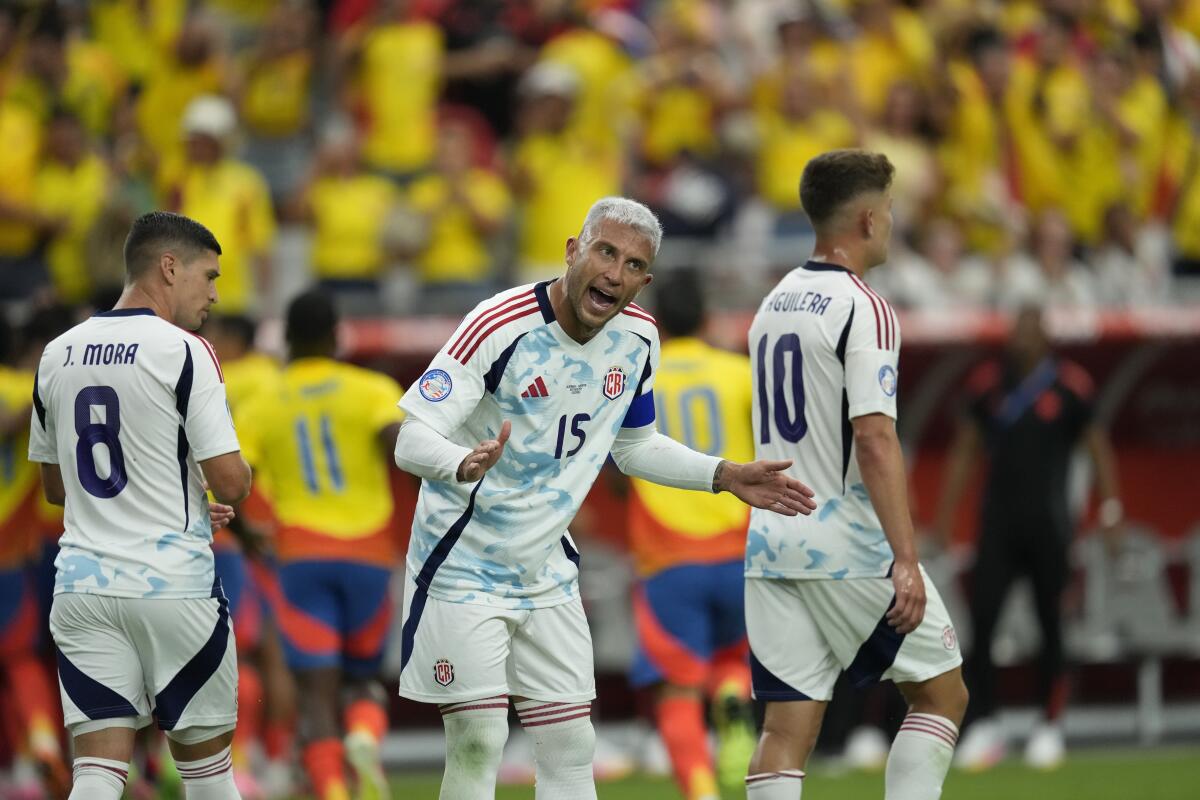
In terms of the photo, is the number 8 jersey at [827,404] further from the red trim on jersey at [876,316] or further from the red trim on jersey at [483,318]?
the red trim on jersey at [483,318]

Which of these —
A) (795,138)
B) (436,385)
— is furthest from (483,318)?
(795,138)

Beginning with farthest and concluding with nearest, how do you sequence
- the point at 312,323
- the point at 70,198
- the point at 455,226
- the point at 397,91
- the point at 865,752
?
the point at 397,91 < the point at 455,226 < the point at 70,198 < the point at 865,752 < the point at 312,323

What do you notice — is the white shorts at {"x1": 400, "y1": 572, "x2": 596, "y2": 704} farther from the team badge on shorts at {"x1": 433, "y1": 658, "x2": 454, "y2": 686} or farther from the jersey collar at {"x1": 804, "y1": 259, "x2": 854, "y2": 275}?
the jersey collar at {"x1": 804, "y1": 259, "x2": 854, "y2": 275}

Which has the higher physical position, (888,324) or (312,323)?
(312,323)

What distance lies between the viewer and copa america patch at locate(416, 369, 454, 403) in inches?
235

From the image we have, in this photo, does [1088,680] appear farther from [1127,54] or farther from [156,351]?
[156,351]

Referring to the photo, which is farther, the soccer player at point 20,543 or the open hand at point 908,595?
the soccer player at point 20,543

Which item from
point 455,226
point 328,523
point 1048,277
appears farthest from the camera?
point 1048,277

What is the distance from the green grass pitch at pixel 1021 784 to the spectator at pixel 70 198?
4041 millimetres

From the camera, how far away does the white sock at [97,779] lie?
243 inches

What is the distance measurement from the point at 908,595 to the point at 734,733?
3.31 metres

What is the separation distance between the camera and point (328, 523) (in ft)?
29.3

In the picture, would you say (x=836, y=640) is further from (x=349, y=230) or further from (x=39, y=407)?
(x=349, y=230)

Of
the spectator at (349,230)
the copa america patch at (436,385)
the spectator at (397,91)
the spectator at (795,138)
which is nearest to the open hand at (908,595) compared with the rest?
the copa america patch at (436,385)
